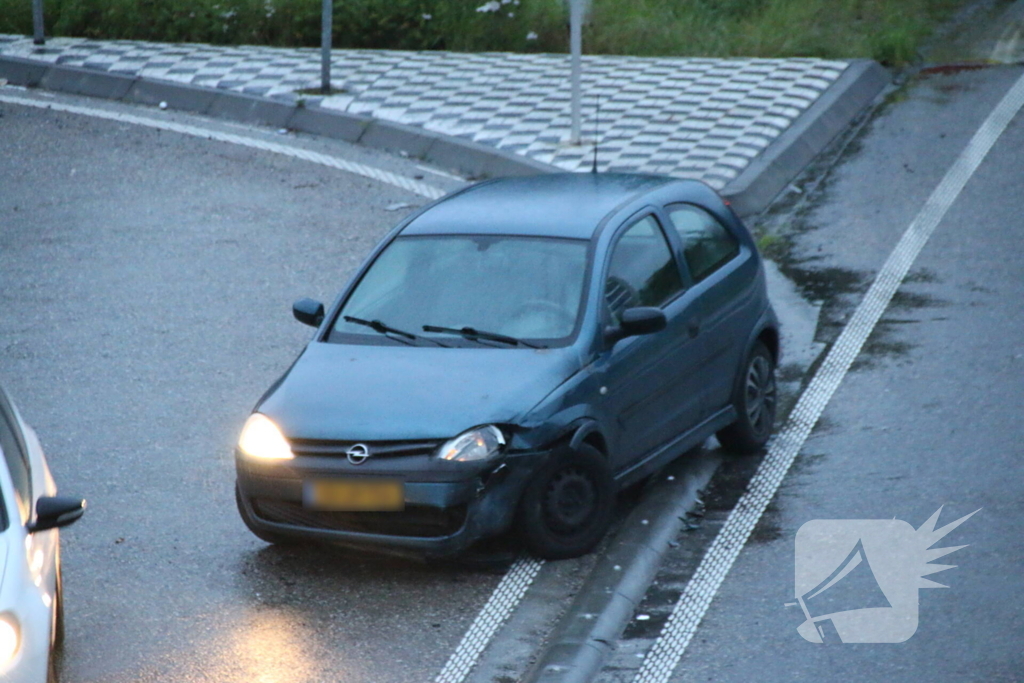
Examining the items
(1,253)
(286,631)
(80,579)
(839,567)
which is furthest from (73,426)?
(839,567)

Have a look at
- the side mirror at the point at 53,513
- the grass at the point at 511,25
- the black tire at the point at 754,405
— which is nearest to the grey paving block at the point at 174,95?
the grass at the point at 511,25

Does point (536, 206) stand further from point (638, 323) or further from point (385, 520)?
point (385, 520)

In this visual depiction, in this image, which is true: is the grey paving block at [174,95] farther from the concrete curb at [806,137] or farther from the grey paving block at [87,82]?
the concrete curb at [806,137]

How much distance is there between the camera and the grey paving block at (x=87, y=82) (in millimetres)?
16609

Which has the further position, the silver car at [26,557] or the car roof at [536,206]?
the car roof at [536,206]

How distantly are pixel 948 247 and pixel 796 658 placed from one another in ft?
20.6

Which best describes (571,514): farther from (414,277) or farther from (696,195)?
(696,195)

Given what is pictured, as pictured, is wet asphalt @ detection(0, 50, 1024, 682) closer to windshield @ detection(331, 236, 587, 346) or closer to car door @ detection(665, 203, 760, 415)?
car door @ detection(665, 203, 760, 415)

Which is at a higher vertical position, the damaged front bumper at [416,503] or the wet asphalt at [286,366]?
the damaged front bumper at [416,503]

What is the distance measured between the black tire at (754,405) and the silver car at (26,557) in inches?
148

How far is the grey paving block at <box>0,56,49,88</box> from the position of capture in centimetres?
1719

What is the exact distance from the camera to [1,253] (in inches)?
462

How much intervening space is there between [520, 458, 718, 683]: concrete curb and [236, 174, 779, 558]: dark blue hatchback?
0.76ft

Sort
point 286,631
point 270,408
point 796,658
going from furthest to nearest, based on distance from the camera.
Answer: point 270,408, point 286,631, point 796,658
